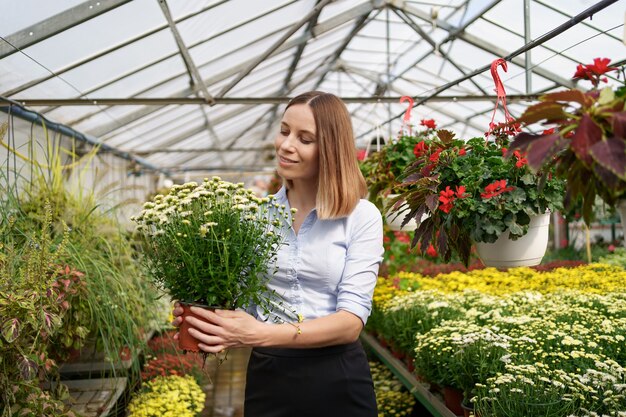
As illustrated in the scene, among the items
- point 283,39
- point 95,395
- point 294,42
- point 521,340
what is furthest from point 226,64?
point 521,340

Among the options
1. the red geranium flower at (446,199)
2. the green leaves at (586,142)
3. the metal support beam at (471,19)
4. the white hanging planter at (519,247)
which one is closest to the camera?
the green leaves at (586,142)

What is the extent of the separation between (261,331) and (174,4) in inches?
148

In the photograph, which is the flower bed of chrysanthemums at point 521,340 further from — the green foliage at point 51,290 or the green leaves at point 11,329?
the green leaves at point 11,329

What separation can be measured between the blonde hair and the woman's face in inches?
0.6

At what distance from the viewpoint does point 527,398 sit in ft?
6.41

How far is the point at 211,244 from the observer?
1.28 metres

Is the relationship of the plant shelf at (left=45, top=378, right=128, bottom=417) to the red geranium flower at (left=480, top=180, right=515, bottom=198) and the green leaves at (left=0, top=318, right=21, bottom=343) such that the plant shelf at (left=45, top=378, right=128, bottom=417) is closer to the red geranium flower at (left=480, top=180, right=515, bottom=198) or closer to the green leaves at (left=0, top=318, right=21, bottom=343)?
the green leaves at (left=0, top=318, right=21, bottom=343)

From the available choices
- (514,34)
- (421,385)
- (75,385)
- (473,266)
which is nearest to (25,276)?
(75,385)

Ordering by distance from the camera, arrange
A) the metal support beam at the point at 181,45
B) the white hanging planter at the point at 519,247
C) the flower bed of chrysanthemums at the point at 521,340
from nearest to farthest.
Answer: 1. the white hanging planter at the point at 519,247
2. the flower bed of chrysanthemums at the point at 521,340
3. the metal support beam at the point at 181,45

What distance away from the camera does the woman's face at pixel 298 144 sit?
139 centimetres

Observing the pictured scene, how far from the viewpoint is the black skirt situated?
1.42m

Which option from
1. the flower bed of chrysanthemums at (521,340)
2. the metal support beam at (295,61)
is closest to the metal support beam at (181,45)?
the metal support beam at (295,61)

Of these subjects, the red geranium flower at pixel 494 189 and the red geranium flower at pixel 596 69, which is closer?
the red geranium flower at pixel 596 69

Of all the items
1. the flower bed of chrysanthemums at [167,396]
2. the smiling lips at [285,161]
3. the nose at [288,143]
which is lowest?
the flower bed of chrysanthemums at [167,396]
